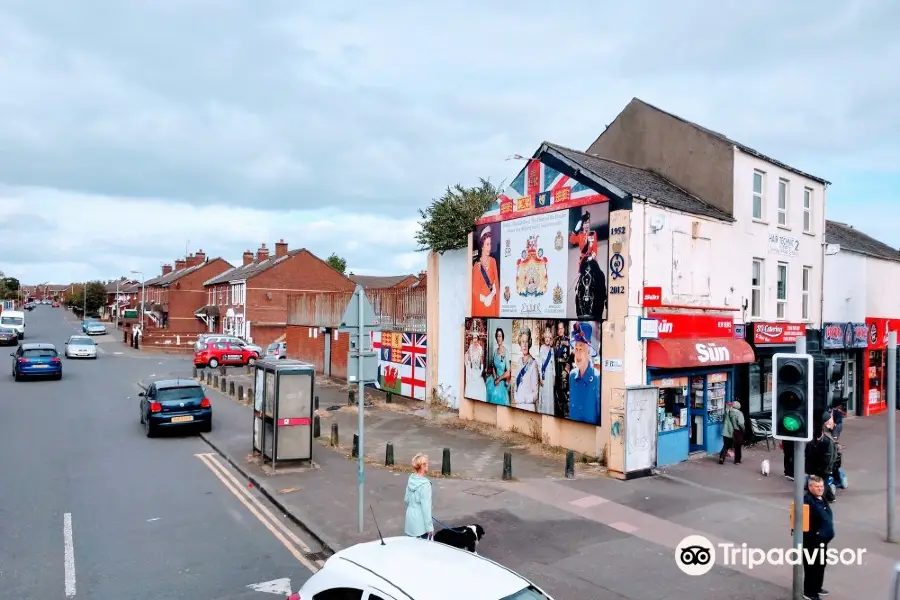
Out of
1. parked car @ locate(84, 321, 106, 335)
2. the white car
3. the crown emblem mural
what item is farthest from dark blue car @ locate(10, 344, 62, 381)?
parked car @ locate(84, 321, 106, 335)

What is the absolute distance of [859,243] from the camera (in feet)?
85.3

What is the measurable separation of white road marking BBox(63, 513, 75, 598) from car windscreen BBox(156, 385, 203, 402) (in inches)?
272

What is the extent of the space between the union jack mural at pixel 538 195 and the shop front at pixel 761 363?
21.3ft

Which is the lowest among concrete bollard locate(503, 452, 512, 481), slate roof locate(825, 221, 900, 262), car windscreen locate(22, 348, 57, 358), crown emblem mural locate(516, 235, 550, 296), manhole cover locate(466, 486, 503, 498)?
manhole cover locate(466, 486, 503, 498)

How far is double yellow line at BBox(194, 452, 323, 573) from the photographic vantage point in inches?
336

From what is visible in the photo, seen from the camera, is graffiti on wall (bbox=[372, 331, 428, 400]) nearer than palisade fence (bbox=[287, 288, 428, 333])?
Yes

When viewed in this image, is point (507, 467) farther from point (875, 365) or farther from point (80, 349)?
point (80, 349)

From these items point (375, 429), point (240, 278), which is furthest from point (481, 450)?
point (240, 278)

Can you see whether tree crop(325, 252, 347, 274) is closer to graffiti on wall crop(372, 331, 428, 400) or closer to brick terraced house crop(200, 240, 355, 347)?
brick terraced house crop(200, 240, 355, 347)

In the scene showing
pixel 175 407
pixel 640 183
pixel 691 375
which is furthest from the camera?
pixel 175 407

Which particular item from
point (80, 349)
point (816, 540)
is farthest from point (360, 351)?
point (80, 349)

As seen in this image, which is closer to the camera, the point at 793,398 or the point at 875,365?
the point at 793,398

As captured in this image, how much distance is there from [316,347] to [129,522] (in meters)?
23.8

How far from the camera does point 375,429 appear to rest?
18.3 metres
